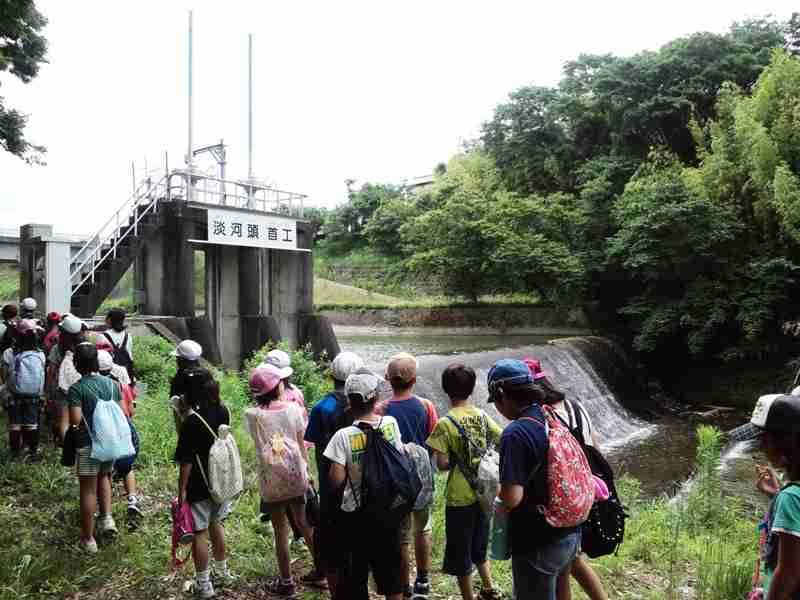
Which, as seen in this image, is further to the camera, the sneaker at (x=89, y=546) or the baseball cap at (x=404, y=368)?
the sneaker at (x=89, y=546)

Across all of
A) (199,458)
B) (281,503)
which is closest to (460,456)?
(281,503)

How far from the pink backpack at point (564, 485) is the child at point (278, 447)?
5.51 feet

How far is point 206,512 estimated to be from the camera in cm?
377

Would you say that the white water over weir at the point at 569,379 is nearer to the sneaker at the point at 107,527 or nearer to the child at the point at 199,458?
the sneaker at the point at 107,527

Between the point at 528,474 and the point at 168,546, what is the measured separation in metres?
3.05

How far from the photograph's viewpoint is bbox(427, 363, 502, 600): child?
11.4ft

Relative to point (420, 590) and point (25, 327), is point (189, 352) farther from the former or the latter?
point (25, 327)

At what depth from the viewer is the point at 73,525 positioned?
4.83 meters

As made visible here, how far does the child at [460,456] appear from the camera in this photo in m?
3.48

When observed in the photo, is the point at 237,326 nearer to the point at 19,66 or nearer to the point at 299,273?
the point at 299,273

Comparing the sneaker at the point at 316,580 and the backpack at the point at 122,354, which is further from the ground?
the backpack at the point at 122,354

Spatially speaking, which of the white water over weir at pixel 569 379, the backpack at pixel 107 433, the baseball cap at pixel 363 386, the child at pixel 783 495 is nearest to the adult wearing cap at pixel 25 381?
the backpack at pixel 107 433

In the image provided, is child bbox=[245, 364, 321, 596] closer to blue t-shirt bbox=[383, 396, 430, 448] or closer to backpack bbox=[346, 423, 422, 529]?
blue t-shirt bbox=[383, 396, 430, 448]

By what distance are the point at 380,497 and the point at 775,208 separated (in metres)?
19.5
